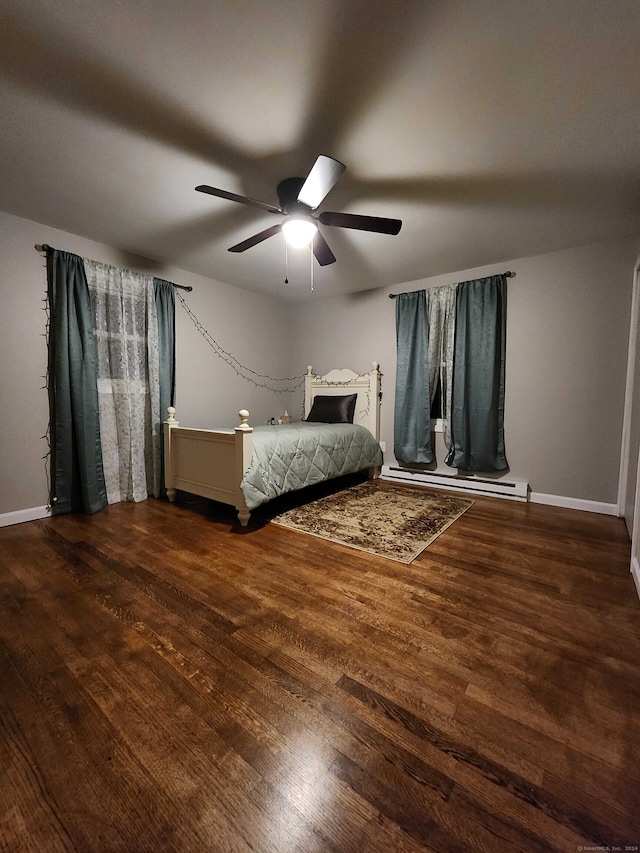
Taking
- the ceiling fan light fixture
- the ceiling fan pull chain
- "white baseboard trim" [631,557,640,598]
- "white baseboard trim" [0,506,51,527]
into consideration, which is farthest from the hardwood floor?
the ceiling fan pull chain

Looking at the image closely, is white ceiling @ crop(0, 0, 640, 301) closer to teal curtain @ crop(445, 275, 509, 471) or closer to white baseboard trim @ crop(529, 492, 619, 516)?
teal curtain @ crop(445, 275, 509, 471)

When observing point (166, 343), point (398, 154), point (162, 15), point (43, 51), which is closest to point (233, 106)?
point (162, 15)

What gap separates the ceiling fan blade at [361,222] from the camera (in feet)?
6.37

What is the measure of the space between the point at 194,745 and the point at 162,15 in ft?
7.69

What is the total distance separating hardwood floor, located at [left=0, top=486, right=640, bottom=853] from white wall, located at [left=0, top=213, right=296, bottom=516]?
102 centimetres

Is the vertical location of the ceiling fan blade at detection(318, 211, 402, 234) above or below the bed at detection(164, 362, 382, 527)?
above

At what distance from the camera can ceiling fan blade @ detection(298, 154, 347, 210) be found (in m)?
1.60

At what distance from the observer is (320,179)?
1.73 metres

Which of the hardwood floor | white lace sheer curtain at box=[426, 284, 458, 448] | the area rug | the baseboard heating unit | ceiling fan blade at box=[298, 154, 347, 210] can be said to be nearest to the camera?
the hardwood floor

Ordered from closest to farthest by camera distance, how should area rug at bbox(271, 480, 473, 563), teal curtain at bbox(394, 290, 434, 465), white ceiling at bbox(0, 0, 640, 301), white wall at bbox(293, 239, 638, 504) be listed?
white ceiling at bbox(0, 0, 640, 301)
area rug at bbox(271, 480, 473, 563)
white wall at bbox(293, 239, 638, 504)
teal curtain at bbox(394, 290, 434, 465)

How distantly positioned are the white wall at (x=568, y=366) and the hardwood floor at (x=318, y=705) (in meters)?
1.26

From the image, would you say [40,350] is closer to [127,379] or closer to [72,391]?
[72,391]

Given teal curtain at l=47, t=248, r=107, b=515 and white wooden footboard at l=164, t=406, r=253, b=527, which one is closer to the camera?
white wooden footboard at l=164, t=406, r=253, b=527

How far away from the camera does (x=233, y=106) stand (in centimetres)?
158
